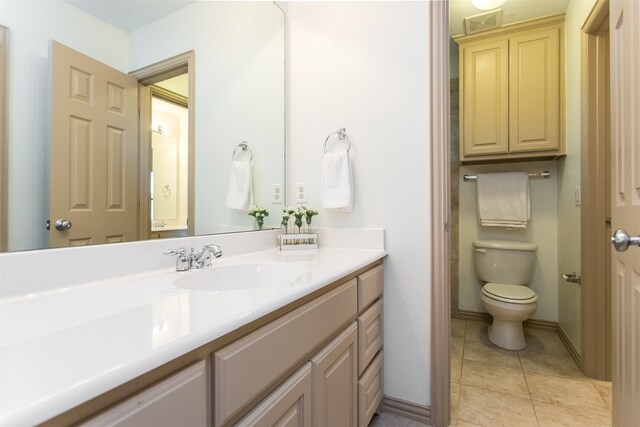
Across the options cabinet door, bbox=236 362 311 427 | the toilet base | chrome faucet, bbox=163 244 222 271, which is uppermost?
chrome faucet, bbox=163 244 222 271

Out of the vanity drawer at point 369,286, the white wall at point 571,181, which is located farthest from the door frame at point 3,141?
the white wall at point 571,181

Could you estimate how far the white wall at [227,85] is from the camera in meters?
1.10

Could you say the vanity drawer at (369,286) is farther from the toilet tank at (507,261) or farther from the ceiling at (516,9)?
the ceiling at (516,9)

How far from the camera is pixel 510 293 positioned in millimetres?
2033

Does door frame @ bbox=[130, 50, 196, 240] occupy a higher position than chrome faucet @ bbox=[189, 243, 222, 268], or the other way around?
door frame @ bbox=[130, 50, 196, 240]

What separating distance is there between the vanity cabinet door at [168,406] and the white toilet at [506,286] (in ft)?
6.84

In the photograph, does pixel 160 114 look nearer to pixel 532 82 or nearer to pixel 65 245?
pixel 65 245

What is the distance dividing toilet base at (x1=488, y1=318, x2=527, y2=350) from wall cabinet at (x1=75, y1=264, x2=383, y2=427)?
4.39ft

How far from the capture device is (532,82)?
2.16m

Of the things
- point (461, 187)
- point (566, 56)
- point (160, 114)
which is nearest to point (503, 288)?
point (461, 187)

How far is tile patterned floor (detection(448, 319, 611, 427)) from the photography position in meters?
1.39

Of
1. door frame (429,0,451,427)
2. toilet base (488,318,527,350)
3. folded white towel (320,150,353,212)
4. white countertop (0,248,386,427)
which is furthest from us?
toilet base (488,318,527,350)

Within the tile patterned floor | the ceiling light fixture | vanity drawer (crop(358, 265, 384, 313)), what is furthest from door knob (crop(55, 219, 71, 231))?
the ceiling light fixture

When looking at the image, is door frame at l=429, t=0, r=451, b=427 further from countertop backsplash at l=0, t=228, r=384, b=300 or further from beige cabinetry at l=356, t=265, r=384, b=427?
countertop backsplash at l=0, t=228, r=384, b=300
